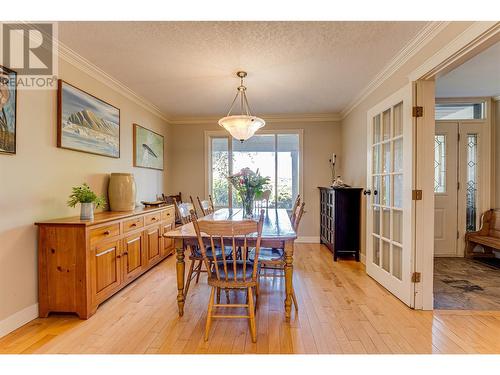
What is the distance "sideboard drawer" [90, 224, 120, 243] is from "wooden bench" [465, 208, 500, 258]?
15.5 ft

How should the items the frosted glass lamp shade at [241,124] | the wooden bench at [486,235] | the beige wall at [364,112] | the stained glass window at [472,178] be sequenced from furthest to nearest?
the stained glass window at [472,178]
the wooden bench at [486,235]
the frosted glass lamp shade at [241,124]
the beige wall at [364,112]

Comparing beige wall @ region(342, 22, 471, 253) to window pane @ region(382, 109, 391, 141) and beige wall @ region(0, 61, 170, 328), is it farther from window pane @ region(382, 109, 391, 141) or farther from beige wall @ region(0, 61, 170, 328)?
beige wall @ region(0, 61, 170, 328)

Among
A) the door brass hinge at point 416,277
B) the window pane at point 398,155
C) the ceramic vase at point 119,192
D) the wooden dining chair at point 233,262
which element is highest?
the window pane at point 398,155

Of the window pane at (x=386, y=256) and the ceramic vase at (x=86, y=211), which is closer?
the ceramic vase at (x=86, y=211)

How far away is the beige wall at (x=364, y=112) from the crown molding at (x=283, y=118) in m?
0.29

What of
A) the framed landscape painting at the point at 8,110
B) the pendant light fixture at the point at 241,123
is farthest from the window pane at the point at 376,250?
the framed landscape painting at the point at 8,110

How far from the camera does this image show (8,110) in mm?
1985

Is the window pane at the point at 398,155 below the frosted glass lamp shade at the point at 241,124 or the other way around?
below

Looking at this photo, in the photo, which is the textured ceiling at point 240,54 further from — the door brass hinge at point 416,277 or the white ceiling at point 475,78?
the door brass hinge at point 416,277

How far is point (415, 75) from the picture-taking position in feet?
7.91

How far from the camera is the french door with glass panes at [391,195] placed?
8.14 feet
